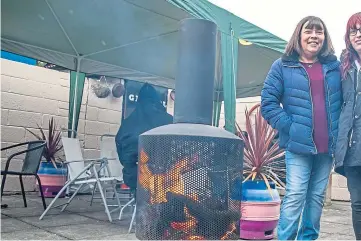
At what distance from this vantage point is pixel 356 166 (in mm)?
2074

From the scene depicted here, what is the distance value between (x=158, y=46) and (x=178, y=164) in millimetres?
3928

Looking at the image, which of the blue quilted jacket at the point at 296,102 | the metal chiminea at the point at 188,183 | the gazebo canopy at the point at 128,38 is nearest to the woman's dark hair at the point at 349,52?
the blue quilted jacket at the point at 296,102

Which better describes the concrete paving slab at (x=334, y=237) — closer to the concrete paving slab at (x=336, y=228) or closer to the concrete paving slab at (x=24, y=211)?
the concrete paving slab at (x=336, y=228)

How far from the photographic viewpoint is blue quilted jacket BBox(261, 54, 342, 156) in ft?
7.27

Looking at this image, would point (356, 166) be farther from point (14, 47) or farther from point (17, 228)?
point (14, 47)

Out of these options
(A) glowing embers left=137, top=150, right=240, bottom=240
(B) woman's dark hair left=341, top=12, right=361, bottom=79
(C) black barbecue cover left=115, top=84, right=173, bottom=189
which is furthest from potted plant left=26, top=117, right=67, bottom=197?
(B) woman's dark hair left=341, top=12, right=361, bottom=79

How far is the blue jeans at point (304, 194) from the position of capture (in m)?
2.24

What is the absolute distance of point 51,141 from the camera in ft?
17.9

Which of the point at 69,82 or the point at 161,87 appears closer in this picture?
the point at 69,82

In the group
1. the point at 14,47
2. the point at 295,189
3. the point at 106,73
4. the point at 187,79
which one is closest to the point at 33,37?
the point at 14,47

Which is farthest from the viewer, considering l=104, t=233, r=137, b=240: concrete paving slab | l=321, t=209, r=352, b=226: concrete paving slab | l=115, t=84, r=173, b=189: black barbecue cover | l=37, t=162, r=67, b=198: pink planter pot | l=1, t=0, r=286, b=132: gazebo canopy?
l=37, t=162, r=67, b=198: pink planter pot

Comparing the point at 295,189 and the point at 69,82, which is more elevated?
the point at 69,82

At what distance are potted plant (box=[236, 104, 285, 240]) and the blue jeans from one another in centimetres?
77

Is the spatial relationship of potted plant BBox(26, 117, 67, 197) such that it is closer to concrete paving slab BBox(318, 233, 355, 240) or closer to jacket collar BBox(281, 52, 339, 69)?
concrete paving slab BBox(318, 233, 355, 240)
